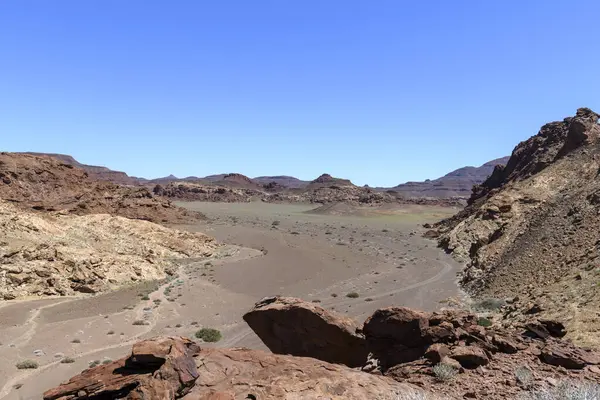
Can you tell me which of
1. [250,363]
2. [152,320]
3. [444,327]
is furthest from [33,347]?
[444,327]

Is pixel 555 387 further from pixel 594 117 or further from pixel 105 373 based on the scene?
pixel 594 117

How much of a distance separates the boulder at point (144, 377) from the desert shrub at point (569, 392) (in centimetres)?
530

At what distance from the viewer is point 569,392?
6.52 meters

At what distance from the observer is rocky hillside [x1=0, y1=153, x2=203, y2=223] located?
40375 mm

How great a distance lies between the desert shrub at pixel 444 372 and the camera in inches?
299

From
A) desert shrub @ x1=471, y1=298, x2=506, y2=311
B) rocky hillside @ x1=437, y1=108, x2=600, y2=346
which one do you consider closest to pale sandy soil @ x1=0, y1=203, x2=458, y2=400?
desert shrub @ x1=471, y1=298, x2=506, y2=311

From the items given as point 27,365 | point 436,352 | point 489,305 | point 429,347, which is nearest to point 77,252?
point 27,365

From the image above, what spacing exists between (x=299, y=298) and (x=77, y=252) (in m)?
16.8

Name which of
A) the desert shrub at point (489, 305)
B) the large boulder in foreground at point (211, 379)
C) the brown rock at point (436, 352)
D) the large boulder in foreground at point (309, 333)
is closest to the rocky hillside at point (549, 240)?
the desert shrub at point (489, 305)

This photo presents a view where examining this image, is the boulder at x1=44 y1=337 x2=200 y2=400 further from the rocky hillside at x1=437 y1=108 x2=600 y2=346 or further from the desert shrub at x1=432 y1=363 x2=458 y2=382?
the rocky hillside at x1=437 y1=108 x2=600 y2=346

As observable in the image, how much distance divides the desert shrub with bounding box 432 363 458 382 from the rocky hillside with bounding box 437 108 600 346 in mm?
5529

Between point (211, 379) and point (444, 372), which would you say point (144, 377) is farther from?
point (444, 372)

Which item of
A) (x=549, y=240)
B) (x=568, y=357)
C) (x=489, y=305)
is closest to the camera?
(x=568, y=357)

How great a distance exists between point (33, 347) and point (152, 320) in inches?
198
